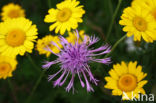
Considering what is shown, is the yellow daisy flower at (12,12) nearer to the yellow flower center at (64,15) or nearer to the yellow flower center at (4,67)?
the yellow flower center at (4,67)

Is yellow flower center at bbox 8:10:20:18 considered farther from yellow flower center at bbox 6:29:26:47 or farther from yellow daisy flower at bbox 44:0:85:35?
yellow daisy flower at bbox 44:0:85:35

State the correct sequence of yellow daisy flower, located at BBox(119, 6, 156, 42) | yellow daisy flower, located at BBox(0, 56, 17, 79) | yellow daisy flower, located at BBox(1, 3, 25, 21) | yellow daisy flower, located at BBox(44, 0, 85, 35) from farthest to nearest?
yellow daisy flower, located at BBox(1, 3, 25, 21)
yellow daisy flower, located at BBox(0, 56, 17, 79)
yellow daisy flower, located at BBox(44, 0, 85, 35)
yellow daisy flower, located at BBox(119, 6, 156, 42)

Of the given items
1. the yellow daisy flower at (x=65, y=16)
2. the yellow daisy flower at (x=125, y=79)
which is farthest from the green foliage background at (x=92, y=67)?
the yellow daisy flower at (x=65, y=16)

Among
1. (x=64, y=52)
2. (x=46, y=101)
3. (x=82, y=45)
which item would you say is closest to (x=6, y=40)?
(x=64, y=52)

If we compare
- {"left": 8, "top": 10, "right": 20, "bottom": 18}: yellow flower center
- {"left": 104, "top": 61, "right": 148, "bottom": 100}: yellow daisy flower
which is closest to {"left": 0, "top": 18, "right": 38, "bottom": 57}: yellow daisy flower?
{"left": 104, "top": 61, "right": 148, "bottom": 100}: yellow daisy flower

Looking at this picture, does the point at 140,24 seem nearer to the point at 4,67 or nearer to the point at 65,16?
the point at 65,16

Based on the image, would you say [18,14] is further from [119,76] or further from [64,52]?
[119,76]

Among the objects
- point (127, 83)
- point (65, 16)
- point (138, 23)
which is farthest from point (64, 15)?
point (127, 83)
